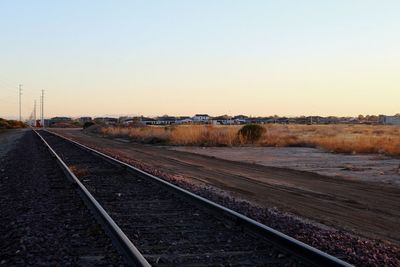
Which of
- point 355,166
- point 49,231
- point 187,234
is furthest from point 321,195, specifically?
point 355,166

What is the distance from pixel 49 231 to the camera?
362 inches

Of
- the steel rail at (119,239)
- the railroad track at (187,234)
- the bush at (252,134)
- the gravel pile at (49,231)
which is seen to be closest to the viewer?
the steel rail at (119,239)

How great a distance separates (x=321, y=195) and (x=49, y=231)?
860 cm

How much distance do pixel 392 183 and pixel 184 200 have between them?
9.65 m

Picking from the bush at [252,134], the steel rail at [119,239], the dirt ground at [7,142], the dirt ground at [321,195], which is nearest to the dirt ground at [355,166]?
the dirt ground at [321,195]

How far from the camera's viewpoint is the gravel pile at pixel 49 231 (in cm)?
731

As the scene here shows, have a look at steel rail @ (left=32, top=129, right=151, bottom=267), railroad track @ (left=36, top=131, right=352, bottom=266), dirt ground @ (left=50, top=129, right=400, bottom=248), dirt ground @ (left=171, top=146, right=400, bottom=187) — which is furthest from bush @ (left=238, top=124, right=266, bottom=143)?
steel rail @ (left=32, top=129, right=151, bottom=267)

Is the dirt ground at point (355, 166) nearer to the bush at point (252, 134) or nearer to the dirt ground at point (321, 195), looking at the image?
the dirt ground at point (321, 195)

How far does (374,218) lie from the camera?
11609mm

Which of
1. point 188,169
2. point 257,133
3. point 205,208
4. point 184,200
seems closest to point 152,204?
point 184,200

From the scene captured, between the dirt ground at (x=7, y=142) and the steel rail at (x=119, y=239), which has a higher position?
the steel rail at (x=119, y=239)

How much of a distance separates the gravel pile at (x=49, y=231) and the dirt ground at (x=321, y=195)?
4574mm

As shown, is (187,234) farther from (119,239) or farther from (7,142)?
(7,142)

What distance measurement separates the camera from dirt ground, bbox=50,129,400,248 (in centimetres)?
1104
